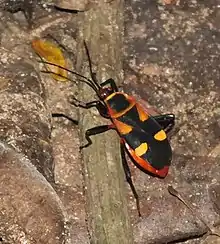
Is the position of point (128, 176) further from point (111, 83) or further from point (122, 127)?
point (111, 83)

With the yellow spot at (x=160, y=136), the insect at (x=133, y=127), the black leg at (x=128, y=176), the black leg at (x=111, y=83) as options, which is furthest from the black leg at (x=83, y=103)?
the yellow spot at (x=160, y=136)

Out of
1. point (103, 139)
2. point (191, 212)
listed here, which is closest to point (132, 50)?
point (103, 139)

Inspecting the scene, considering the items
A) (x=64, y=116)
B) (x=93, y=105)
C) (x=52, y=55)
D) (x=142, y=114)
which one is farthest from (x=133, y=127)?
(x=52, y=55)

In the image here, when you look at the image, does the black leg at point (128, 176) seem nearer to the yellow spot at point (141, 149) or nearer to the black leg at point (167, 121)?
the yellow spot at point (141, 149)

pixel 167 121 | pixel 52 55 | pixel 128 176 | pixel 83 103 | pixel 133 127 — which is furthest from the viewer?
pixel 133 127

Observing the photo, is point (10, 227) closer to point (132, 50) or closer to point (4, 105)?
point (4, 105)

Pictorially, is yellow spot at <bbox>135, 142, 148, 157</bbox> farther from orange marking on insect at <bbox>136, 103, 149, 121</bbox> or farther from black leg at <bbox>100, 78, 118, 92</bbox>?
black leg at <bbox>100, 78, 118, 92</bbox>
